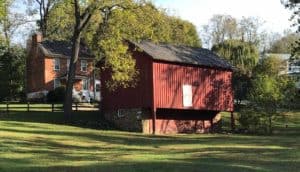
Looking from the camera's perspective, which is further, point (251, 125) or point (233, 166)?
point (251, 125)

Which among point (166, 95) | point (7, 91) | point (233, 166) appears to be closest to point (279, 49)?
point (7, 91)

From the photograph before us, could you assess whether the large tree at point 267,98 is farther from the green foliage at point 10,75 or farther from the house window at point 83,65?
the house window at point 83,65

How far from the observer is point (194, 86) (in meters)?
52.8

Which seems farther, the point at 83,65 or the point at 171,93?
the point at 83,65

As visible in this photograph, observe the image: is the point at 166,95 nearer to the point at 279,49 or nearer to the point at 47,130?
the point at 47,130

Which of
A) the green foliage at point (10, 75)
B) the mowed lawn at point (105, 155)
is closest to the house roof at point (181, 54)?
the mowed lawn at point (105, 155)

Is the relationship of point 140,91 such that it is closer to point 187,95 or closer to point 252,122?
point 187,95

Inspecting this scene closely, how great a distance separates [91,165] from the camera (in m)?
20.9

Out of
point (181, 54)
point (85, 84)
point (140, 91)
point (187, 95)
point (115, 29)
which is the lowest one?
point (187, 95)

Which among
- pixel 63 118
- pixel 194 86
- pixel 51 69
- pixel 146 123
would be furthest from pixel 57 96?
pixel 146 123

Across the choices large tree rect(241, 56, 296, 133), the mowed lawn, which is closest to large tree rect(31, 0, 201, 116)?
the mowed lawn

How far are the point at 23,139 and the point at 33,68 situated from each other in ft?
174

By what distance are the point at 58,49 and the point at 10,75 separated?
10.9m

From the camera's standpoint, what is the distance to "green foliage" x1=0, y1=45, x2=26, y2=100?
74625mm
